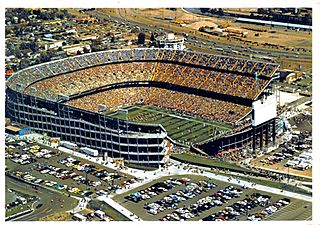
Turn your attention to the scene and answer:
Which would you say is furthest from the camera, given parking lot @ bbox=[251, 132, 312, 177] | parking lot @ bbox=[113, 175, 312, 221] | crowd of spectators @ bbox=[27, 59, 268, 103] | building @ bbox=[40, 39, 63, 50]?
building @ bbox=[40, 39, 63, 50]

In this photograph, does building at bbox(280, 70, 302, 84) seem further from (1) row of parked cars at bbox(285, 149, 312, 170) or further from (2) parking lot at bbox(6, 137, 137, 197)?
(2) parking lot at bbox(6, 137, 137, 197)

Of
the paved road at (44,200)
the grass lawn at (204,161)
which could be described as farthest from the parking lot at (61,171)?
the grass lawn at (204,161)

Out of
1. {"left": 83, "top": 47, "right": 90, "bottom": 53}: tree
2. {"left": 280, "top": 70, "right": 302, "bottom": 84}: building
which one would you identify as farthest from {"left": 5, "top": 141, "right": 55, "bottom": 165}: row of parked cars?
{"left": 280, "top": 70, "right": 302, "bottom": 84}: building

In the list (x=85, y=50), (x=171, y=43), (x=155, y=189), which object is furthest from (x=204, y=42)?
(x=155, y=189)

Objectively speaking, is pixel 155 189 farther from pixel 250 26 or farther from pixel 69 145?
pixel 250 26

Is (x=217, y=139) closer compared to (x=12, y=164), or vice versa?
(x=12, y=164)
